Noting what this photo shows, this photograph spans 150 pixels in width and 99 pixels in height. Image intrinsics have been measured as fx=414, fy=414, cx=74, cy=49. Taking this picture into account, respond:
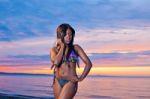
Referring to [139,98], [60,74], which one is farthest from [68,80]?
[139,98]

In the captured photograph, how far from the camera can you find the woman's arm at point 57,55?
5621mm

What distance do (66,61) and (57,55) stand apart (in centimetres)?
17

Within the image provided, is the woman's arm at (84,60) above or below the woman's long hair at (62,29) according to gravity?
below

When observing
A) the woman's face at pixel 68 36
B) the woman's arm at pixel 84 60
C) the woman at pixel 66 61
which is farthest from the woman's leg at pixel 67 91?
the woman's face at pixel 68 36

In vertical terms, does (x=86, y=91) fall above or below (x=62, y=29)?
below

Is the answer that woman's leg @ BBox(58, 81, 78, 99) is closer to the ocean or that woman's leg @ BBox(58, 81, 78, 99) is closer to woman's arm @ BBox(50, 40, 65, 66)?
woman's arm @ BBox(50, 40, 65, 66)

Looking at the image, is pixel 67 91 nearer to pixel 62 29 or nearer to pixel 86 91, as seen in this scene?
pixel 62 29

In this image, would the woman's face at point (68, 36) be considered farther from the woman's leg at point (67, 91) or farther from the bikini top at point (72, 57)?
the woman's leg at point (67, 91)

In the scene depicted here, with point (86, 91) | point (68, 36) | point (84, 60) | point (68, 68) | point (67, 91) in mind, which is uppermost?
point (68, 36)

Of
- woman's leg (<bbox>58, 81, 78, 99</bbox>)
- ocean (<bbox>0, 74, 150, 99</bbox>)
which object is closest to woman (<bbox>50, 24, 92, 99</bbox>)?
woman's leg (<bbox>58, 81, 78, 99</bbox>)

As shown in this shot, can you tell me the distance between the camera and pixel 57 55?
5.63m

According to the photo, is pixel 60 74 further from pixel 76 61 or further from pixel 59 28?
pixel 59 28

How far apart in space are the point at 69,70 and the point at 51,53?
1.12 ft

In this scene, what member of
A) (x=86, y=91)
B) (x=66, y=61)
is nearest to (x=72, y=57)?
(x=66, y=61)
